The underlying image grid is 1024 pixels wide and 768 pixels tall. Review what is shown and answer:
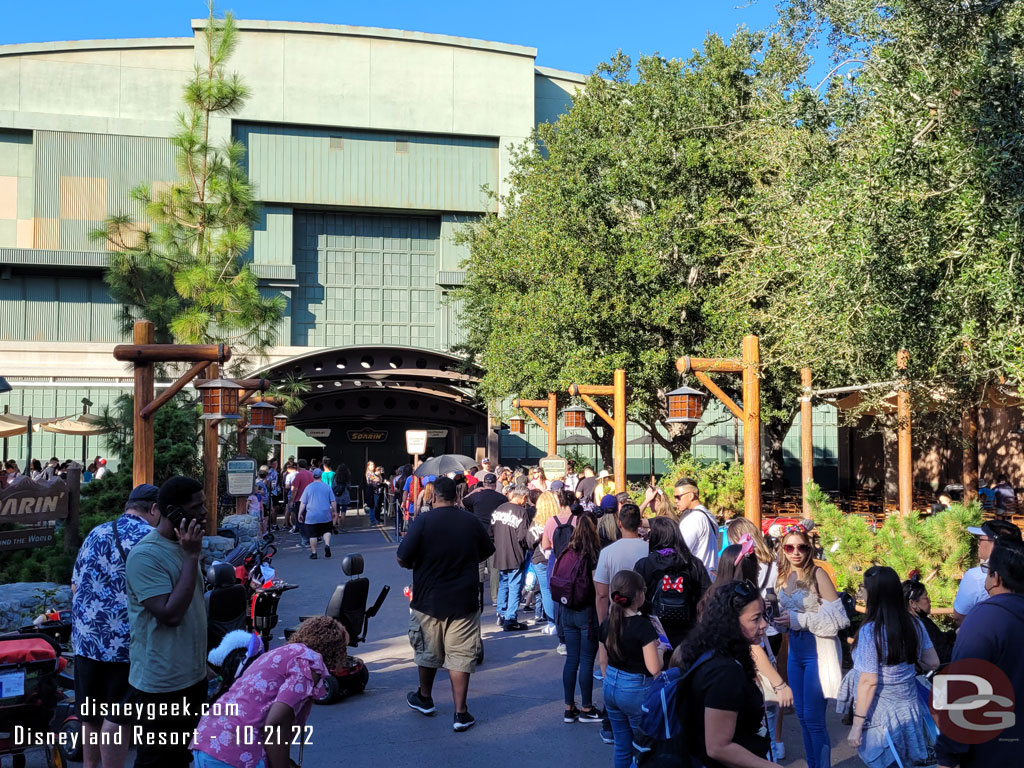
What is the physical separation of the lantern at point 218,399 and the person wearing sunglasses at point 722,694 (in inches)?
429

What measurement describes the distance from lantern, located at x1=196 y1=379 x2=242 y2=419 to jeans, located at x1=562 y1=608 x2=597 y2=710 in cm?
795

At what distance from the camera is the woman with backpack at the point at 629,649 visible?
16.6 ft

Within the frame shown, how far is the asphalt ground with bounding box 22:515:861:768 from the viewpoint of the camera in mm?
6176

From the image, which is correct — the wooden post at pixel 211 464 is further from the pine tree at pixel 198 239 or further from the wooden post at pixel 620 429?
the wooden post at pixel 620 429

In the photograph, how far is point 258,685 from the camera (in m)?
3.97

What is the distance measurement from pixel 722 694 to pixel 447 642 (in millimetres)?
3821

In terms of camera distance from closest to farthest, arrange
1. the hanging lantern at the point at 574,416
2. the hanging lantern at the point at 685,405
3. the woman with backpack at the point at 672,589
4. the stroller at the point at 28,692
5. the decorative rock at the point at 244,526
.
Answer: the stroller at the point at 28,692 → the woman with backpack at the point at 672,589 → the hanging lantern at the point at 685,405 → the decorative rock at the point at 244,526 → the hanging lantern at the point at 574,416

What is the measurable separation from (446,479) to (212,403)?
7521 millimetres

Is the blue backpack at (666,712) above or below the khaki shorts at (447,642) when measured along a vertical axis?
above

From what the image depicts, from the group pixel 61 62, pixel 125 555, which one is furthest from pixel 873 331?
pixel 61 62

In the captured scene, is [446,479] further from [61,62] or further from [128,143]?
[61,62]

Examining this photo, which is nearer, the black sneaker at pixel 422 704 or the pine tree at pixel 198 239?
the black sneaker at pixel 422 704

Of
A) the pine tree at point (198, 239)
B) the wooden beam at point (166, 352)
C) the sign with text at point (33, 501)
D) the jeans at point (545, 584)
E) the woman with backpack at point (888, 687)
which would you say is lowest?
the jeans at point (545, 584)

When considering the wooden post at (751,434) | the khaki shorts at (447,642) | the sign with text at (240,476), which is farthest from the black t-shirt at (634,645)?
the sign with text at (240,476)
